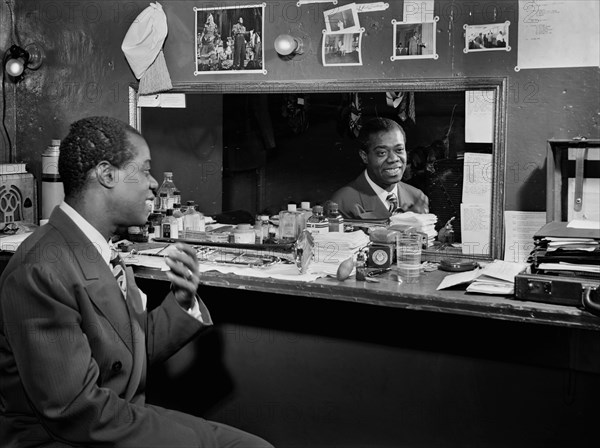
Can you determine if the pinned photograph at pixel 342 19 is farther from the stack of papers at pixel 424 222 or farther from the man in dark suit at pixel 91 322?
the man in dark suit at pixel 91 322

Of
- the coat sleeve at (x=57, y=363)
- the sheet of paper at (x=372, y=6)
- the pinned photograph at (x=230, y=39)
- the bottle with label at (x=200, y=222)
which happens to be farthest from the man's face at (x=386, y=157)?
the coat sleeve at (x=57, y=363)

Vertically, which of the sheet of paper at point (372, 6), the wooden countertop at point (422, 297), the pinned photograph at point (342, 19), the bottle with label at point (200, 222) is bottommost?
the wooden countertop at point (422, 297)

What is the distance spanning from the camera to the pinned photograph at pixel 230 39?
319 cm

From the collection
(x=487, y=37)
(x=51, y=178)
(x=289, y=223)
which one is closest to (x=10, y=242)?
(x=51, y=178)

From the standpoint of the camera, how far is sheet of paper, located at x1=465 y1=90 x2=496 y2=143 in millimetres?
2783

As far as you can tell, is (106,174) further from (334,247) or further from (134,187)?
(334,247)

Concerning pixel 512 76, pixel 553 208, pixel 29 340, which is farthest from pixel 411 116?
pixel 29 340

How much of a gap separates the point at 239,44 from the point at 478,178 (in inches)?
48.1

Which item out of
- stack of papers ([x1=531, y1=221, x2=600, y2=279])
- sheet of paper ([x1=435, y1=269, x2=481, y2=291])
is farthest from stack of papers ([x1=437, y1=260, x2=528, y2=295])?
stack of papers ([x1=531, y1=221, x2=600, y2=279])

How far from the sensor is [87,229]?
6.59 ft

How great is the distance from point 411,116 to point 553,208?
67cm

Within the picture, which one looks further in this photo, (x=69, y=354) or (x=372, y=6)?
(x=372, y=6)

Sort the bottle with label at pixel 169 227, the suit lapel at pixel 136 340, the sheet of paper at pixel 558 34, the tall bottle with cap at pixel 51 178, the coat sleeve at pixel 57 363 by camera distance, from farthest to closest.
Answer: the tall bottle with cap at pixel 51 178, the bottle with label at pixel 169 227, the sheet of paper at pixel 558 34, the suit lapel at pixel 136 340, the coat sleeve at pixel 57 363

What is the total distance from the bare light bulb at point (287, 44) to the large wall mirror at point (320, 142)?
142 millimetres
